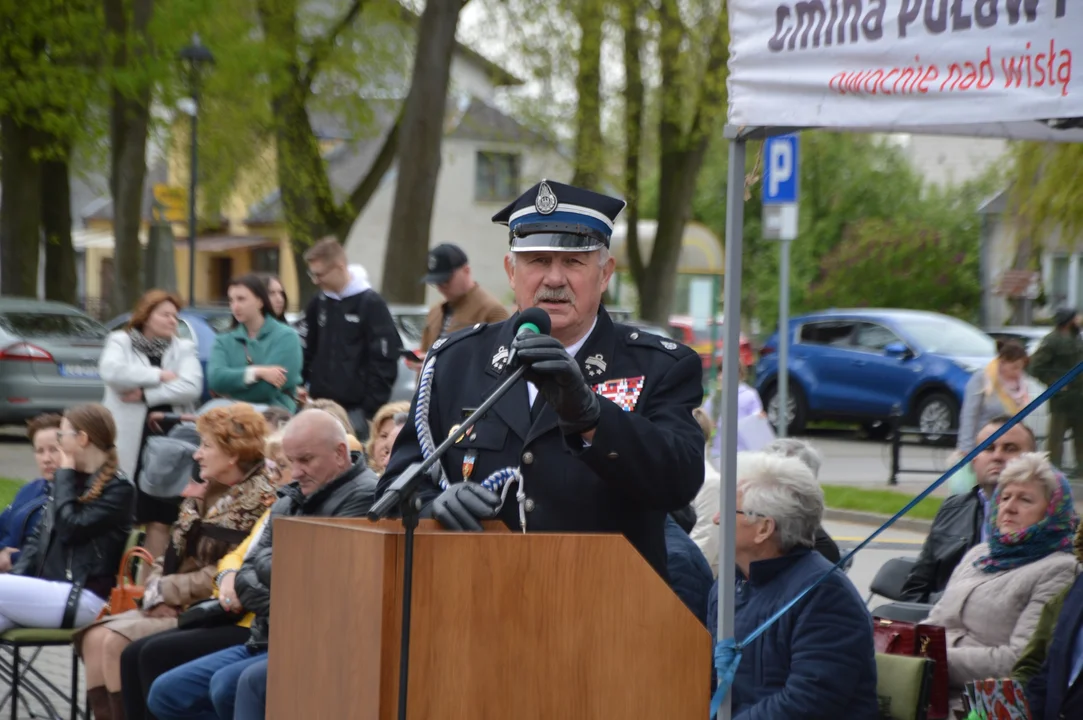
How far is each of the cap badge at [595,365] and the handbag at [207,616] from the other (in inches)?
127

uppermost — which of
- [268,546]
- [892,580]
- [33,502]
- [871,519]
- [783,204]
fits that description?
[783,204]

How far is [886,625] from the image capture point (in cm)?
521

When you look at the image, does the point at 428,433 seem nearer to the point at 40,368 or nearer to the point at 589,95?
the point at 40,368

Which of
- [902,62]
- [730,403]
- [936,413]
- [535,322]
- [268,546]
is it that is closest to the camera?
[535,322]

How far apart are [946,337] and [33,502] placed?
649 inches

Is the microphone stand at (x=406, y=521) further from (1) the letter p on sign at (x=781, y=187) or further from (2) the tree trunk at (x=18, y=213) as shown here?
(2) the tree trunk at (x=18, y=213)

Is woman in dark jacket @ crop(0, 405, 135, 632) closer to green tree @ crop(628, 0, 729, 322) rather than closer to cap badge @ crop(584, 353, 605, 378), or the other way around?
cap badge @ crop(584, 353, 605, 378)

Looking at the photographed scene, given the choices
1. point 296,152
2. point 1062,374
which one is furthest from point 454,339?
point 296,152

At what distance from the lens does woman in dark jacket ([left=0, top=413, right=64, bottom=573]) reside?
7828mm

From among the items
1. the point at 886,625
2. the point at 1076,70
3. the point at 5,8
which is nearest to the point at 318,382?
the point at 886,625

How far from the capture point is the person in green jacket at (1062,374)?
253 inches

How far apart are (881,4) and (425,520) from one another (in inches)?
62.5

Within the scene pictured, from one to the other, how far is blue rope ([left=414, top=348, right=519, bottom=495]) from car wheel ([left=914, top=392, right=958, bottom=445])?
1811cm

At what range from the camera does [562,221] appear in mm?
3480
